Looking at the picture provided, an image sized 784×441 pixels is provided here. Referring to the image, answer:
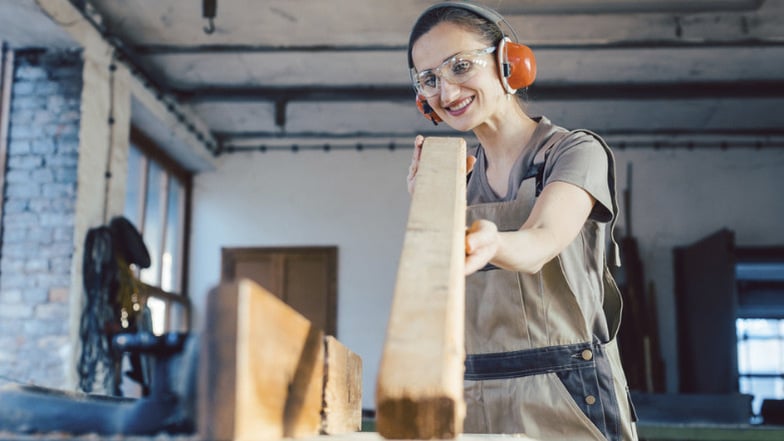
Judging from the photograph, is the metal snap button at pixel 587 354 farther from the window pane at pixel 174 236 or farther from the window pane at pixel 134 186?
the window pane at pixel 174 236

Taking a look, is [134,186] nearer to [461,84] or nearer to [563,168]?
[461,84]

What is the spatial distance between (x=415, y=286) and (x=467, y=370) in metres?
0.82

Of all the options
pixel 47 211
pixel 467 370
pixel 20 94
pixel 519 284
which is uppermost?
pixel 20 94

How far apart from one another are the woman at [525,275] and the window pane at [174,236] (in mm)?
7536

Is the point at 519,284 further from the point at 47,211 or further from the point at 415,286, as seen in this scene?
the point at 47,211

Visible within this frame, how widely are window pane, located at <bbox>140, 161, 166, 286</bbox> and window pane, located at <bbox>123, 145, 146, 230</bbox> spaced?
0.12m

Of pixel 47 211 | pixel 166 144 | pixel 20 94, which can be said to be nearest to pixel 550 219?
pixel 47 211

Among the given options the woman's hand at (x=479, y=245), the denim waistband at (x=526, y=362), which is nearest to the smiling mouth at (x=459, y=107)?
the denim waistband at (x=526, y=362)

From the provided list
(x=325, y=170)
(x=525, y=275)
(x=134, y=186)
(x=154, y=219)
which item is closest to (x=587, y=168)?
(x=525, y=275)

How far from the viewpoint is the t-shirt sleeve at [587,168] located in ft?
4.42

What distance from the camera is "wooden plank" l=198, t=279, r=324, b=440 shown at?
0.70 metres

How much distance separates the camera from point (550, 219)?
124 cm

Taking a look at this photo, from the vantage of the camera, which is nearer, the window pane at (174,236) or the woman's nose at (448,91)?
the woman's nose at (448,91)

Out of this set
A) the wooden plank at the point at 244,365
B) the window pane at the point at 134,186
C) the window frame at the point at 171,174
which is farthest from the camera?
the window frame at the point at 171,174
